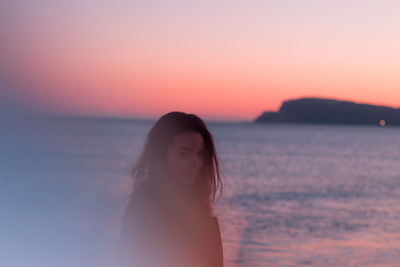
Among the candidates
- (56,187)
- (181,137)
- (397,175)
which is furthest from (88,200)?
(397,175)

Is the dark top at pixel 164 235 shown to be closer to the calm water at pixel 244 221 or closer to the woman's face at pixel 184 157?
the woman's face at pixel 184 157

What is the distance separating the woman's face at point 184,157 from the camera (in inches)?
61.7

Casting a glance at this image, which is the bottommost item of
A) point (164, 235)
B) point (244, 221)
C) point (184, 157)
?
point (244, 221)

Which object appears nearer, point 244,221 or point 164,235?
point 164,235

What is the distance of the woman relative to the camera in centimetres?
142

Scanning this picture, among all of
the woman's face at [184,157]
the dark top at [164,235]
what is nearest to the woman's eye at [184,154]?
the woman's face at [184,157]

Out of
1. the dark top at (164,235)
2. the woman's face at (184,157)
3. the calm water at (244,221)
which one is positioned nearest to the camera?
the dark top at (164,235)

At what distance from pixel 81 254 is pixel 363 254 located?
4671 mm

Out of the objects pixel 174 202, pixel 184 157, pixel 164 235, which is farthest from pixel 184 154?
pixel 164 235

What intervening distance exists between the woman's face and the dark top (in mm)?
82

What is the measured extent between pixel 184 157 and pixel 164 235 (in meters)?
0.26

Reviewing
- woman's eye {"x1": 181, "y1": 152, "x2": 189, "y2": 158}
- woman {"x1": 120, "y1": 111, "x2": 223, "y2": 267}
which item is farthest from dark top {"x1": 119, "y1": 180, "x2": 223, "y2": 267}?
woman's eye {"x1": 181, "y1": 152, "x2": 189, "y2": 158}

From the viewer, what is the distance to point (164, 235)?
1442mm

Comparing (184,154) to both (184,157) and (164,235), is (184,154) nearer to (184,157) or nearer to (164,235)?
(184,157)
